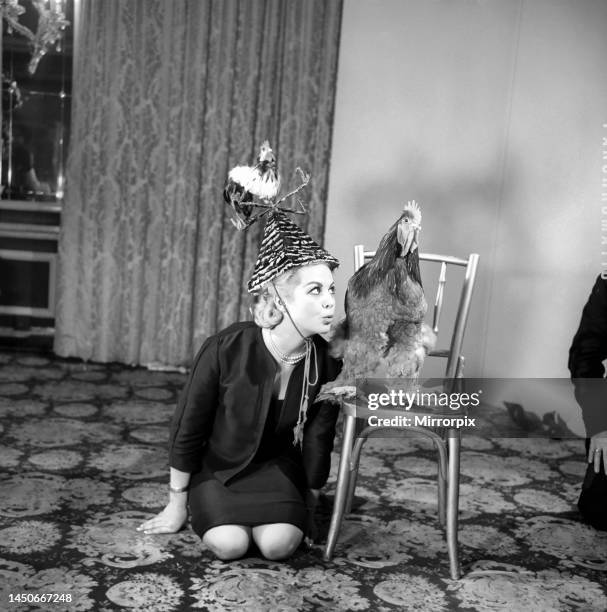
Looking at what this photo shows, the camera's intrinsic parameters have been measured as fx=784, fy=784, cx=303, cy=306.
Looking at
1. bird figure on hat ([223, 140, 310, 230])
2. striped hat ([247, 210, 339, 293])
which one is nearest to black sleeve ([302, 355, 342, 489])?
striped hat ([247, 210, 339, 293])

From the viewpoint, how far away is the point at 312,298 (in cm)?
201

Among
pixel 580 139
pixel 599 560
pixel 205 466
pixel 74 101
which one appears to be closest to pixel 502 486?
pixel 599 560

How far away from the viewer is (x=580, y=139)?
381cm

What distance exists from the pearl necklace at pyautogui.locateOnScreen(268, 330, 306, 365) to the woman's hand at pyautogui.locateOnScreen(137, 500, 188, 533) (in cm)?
51

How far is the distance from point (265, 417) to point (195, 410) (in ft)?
0.63

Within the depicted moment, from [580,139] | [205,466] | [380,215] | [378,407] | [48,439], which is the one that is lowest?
[48,439]

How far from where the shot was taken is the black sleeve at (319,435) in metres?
2.21

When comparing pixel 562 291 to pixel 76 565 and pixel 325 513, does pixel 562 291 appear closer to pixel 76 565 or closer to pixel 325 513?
pixel 325 513

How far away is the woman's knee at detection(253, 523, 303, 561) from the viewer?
2.06 m

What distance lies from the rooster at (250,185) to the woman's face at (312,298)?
217 millimetres

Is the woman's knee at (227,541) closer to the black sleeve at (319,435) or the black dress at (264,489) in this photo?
the black dress at (264,489)

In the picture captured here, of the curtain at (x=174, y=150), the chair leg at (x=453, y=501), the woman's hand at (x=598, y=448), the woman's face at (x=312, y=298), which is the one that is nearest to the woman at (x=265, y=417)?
the woman's face at (x=312, y=298)

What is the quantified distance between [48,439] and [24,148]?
2309 millimetres

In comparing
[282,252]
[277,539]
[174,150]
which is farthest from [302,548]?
[174,150]
